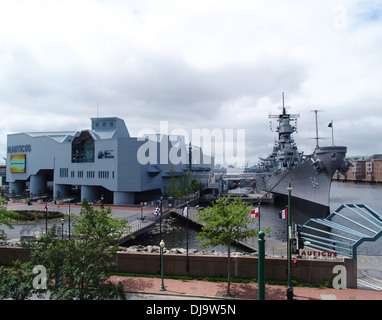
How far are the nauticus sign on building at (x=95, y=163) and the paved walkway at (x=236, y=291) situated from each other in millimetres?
39263

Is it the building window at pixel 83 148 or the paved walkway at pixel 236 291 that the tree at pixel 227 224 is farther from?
the building window at pixel 83 148

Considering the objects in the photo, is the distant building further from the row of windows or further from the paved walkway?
the paved walkway

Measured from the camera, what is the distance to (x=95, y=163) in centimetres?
5797

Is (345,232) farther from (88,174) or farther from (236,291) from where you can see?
(88,174)

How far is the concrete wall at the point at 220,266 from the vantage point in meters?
17.3

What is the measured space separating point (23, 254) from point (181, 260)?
12.6m

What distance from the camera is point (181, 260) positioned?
19281 mm

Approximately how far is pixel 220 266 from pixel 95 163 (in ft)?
151

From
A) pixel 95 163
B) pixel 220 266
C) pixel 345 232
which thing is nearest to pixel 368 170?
pixel 345 232
